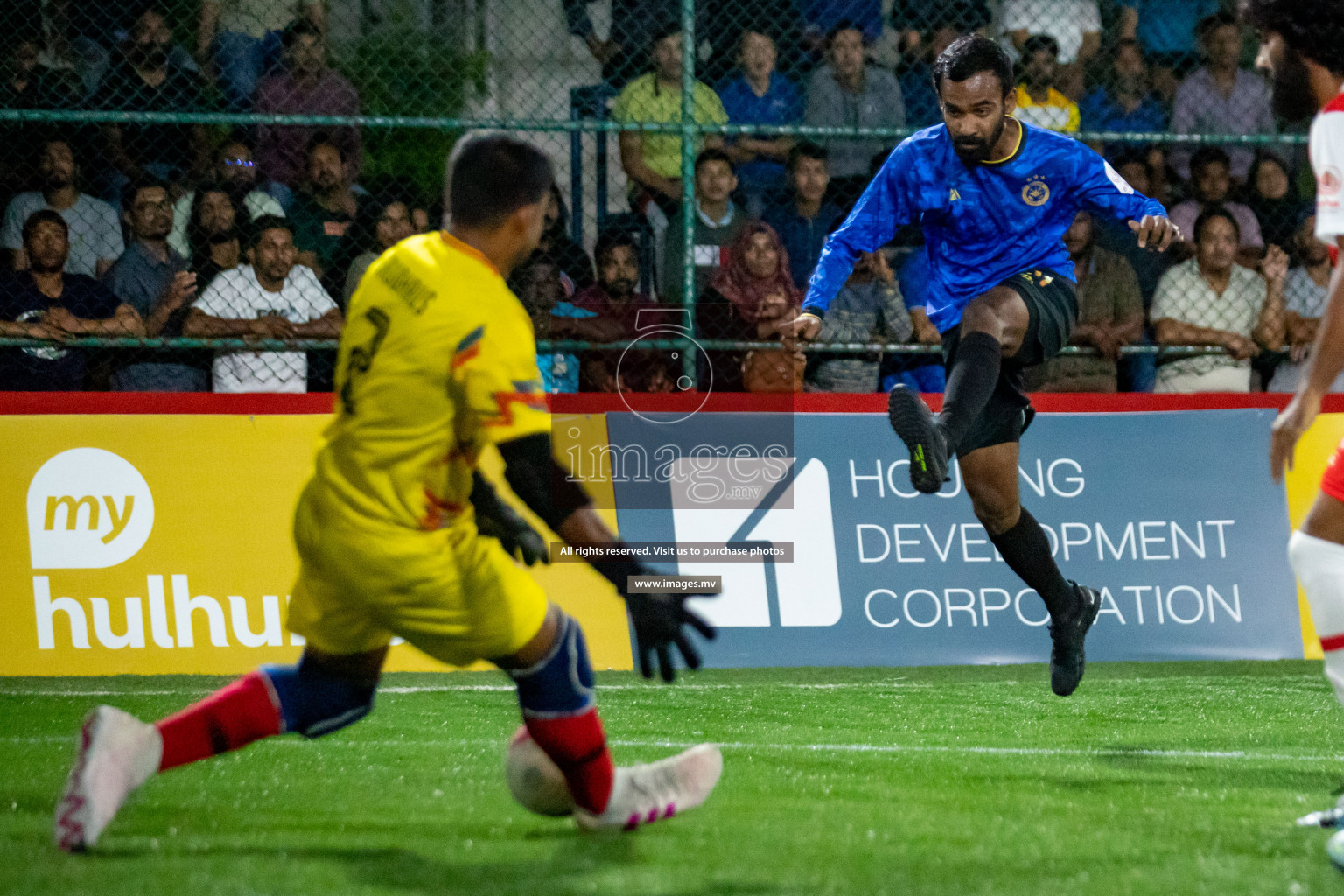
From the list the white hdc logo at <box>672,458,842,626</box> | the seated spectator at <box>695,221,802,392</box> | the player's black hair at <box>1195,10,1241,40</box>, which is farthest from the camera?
the player's black hair at <box>1195,10,1241,40</box>

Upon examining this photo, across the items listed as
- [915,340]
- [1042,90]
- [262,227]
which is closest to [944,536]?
[915,340]

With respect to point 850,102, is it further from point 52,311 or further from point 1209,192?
point 52,311

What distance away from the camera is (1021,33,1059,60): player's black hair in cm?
822

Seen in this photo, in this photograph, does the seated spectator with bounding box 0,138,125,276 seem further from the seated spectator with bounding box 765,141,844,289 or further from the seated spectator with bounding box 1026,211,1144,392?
the seated spectator with bounding box 1026,211,1144,392

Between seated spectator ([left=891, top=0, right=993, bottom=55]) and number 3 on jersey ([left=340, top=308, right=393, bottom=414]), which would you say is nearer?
number 3 on jersey ([left=340, top=308, right=393, bottom=414])

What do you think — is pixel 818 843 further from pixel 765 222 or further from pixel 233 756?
pixel 765 222

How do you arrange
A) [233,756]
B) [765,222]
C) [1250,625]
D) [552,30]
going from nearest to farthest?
1. [233,756]
2. [1250,625]
3. [765,222]
4. [552,30]

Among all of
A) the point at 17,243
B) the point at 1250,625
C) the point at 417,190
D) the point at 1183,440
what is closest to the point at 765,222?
the point at 417,190

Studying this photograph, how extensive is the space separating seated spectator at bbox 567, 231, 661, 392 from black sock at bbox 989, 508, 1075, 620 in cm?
243

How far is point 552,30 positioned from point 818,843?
21.0ft

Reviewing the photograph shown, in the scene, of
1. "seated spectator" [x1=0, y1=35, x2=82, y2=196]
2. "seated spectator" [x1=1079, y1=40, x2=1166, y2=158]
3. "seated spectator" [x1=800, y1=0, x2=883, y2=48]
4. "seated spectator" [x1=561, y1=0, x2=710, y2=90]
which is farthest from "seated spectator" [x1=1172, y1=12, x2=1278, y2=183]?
"seated spectator" [x1=0, y1=35, x2=82, y2=196]

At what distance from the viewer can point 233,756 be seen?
14.3 ft

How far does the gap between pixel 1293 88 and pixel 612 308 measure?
14.8ft

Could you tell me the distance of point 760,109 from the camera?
327 inches
